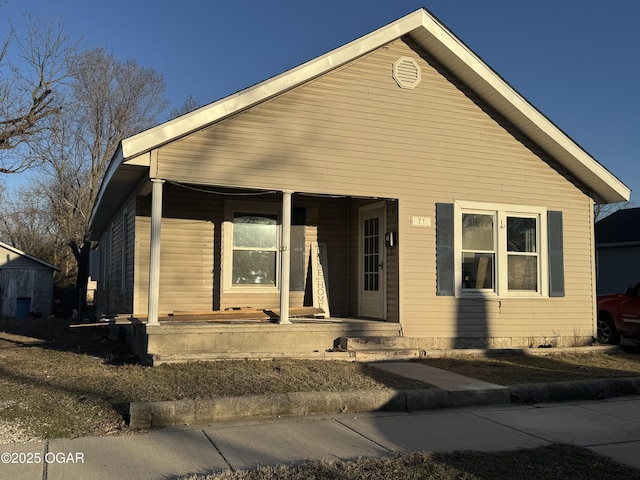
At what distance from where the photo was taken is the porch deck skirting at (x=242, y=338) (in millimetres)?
8312

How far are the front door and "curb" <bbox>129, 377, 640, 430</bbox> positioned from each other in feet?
12.3

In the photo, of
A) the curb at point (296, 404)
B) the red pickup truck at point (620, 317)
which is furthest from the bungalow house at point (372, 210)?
the curb at point (296, 404)

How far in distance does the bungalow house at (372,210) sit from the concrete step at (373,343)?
50 mm

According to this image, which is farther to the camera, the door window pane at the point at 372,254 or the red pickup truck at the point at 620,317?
the red pickup truck at the point at 620,317

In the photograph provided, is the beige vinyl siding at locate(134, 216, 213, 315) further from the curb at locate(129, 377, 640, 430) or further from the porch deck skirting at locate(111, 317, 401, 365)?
the curb at locate(129, 377, 640, 430)

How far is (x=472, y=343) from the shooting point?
10.5 metres

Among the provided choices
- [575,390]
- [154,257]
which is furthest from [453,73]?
[154,257]

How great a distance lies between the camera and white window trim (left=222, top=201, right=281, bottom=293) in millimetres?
10516

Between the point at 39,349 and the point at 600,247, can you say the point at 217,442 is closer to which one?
the point at 39,349

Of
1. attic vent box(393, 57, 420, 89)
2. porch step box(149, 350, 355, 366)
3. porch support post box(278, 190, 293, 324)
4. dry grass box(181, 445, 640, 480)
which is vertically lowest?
dry grass box(181, 445, 640, 480)

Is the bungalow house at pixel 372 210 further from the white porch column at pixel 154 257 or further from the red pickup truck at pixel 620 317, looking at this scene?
the red pickup truck at pixel 620 317

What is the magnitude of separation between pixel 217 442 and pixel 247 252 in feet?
19.7

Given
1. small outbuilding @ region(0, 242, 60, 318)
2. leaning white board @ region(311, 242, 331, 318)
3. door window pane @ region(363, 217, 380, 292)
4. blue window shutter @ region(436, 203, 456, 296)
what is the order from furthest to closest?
1. small outbuilding @ region(0, 242, 60, 318)
2. leaning white board @ region(311, 242, 331, 318)
3. door window pane @ region(363, 217, 380, 292)
4. blue window shutter @ region(436, 203, 456, 296)

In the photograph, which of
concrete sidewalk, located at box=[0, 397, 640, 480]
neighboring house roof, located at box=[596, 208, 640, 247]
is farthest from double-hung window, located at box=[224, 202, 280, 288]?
neighboring house roof, located at box=[596, 208, 640, 247]
